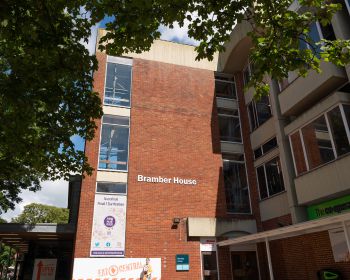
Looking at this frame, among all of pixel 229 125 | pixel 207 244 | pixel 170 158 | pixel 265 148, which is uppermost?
pixel 229 125

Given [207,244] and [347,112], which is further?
[207,244]

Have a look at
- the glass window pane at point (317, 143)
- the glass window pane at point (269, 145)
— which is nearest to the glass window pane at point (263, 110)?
the glass window pane at point (269, 145)

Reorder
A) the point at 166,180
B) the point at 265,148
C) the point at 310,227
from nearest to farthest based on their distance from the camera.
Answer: the point at 310,227 < the point at 166,180 < the point at 265,148

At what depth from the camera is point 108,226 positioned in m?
15.3

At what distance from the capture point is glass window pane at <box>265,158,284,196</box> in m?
16.2

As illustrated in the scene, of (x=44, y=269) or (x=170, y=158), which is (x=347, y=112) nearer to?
(x=170, y=158)

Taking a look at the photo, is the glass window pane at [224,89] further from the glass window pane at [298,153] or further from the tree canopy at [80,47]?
the tree canopy at [80,47]

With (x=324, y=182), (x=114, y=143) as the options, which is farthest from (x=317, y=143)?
(x=114, y=143)

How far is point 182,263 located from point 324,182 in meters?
7.22

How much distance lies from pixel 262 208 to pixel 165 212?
512cm

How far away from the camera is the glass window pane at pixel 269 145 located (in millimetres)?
17077

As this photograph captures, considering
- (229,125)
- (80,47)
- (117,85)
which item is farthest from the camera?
(229,125)

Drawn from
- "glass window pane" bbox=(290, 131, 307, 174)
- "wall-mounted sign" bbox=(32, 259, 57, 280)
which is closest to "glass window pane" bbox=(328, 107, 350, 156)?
"glass window pane" bbox=(290, 131, 307, 174)

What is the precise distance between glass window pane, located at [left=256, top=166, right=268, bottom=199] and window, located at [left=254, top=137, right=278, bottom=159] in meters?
0.78
